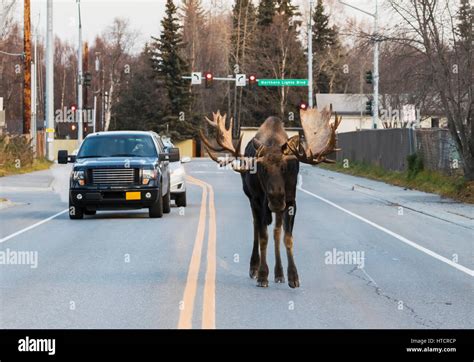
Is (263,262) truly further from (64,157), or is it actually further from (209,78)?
(209,78)

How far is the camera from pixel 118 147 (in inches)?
828

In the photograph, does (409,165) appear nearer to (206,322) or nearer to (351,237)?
(351,237)

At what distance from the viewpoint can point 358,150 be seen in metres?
50.3

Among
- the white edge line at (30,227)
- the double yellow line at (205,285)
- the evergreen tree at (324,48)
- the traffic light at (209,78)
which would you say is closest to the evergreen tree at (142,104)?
the evergreen tree at (324,48)

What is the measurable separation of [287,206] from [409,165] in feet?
82.0

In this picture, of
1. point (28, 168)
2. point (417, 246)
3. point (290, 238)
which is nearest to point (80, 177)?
point (417, 246)

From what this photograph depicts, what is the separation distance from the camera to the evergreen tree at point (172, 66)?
281 feet

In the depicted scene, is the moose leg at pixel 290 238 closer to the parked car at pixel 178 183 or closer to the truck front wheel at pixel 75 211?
the truck front wheel at pixel 75 211

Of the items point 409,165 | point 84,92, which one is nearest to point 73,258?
point 409,165

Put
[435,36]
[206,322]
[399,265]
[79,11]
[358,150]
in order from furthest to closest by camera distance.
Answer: [79,11] → [358,150] → [435,36] → [399,265] → [206,322]

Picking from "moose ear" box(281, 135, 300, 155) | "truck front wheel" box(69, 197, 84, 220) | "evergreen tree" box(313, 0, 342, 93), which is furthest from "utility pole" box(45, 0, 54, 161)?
"evergreen tree" box(313, 0, 342, 93)

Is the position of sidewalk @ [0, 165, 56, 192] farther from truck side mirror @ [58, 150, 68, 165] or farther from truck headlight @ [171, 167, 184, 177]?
truck side mirror @ [58, 150, 68, 165]

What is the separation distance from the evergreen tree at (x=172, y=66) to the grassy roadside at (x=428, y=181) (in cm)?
4173
